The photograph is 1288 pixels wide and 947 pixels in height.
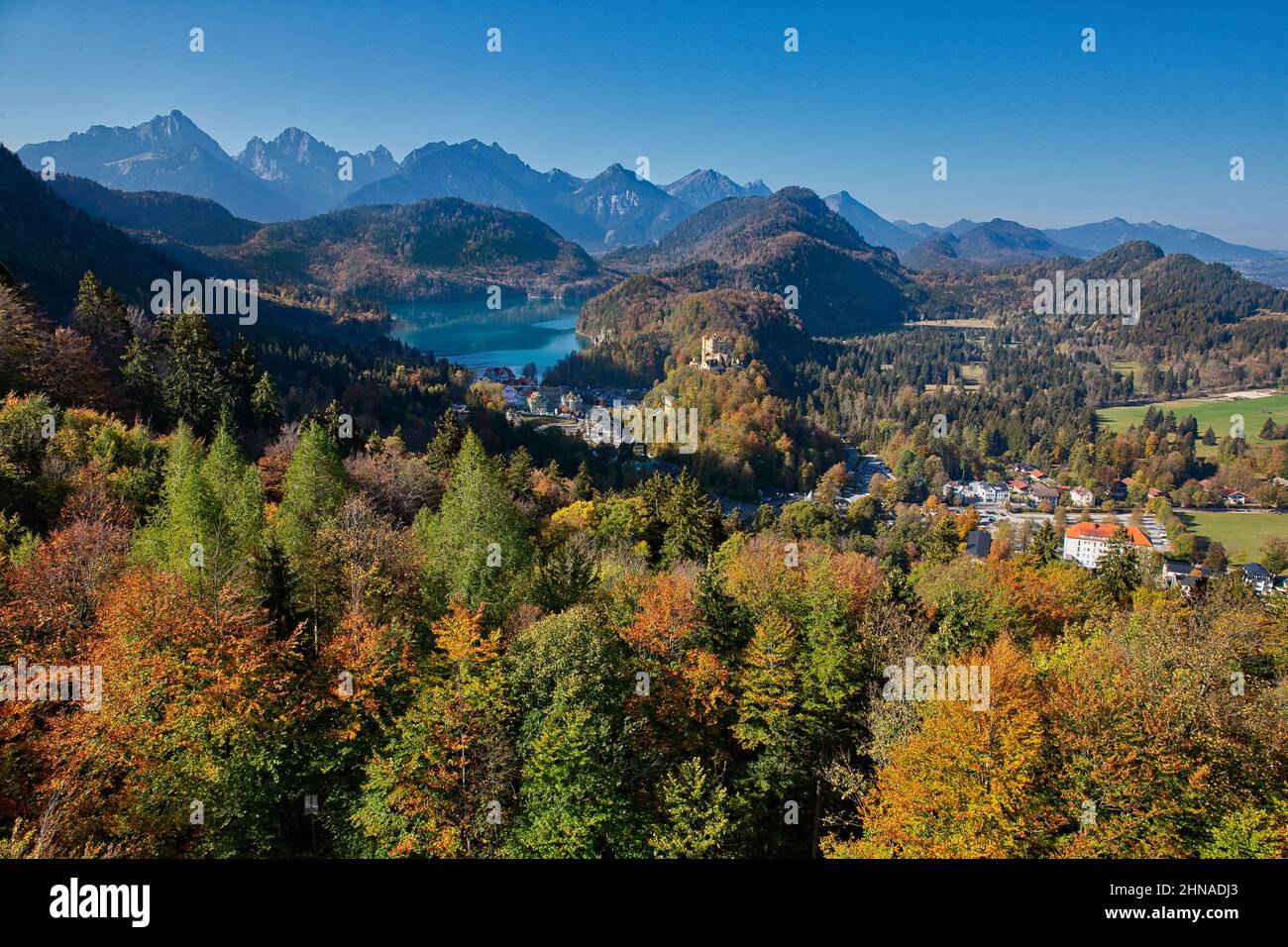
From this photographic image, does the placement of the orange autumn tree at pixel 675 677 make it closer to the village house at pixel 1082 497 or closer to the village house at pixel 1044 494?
the village house at pixel 1044 494

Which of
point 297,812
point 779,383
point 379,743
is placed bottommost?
point 297,812

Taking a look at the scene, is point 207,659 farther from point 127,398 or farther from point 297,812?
point 127,398

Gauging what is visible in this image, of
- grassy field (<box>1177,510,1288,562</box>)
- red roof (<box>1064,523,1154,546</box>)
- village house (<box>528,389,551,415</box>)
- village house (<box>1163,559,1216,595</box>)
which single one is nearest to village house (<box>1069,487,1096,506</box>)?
grassy field (<box>1177,510,1288,562</box>)

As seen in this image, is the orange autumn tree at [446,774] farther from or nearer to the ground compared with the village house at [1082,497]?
farther from the ground

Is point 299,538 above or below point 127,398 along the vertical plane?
below

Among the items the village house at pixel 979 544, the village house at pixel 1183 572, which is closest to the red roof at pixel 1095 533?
the village house at pixel 1183 572

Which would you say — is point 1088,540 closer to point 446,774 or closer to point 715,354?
point 446,774
